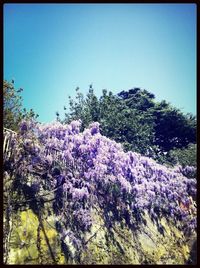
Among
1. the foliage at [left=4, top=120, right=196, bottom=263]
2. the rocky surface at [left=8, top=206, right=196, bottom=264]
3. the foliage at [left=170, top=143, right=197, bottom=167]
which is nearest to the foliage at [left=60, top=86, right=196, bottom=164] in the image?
the foliage at [left=170, top=143, right=197, bottom=167]

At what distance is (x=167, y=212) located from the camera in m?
10.8

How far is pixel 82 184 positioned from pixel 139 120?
1093 cm

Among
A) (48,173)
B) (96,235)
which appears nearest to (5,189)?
(48,173)

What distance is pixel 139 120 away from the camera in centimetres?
1872

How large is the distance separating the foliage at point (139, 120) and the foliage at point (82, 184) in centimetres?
469

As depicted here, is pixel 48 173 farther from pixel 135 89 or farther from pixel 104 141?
pixel 135 89

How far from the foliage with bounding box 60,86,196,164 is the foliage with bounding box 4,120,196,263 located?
→ 4.69 m

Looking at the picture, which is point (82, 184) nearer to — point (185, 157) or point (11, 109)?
point (11, 109)

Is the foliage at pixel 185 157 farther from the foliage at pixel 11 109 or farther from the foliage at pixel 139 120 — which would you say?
the foliage at pixel 11 109

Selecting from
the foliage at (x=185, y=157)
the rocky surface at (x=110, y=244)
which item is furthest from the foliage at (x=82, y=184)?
the foliage at (x=185, y=157)

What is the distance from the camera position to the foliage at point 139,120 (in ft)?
50.6

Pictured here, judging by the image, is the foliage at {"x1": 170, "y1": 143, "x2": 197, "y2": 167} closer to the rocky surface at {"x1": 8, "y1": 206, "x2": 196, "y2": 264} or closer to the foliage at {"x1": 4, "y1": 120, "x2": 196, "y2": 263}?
the foliage at {"x1": 4, "y1": 120, "x2": 196, "y2": 263}

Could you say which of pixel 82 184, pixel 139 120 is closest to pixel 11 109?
pixel 82 184

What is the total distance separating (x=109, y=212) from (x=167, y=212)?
10.6 feet
